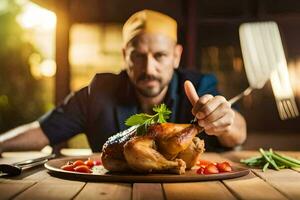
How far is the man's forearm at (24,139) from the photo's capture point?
366cm

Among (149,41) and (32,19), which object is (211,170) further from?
(32,19)

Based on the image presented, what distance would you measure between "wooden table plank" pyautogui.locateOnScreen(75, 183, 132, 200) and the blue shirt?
90.2 inches

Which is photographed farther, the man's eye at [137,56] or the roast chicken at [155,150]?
the man's eye at [137,56]

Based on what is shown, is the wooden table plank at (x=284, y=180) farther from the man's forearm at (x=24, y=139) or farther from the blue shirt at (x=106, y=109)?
the man's forearm at (x=24, y=139)

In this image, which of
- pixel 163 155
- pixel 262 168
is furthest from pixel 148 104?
pixel 163 155

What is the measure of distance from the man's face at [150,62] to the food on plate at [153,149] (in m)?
1.84

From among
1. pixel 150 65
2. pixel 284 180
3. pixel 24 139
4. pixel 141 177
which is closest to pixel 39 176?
pixel 141 177

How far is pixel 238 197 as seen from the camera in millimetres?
1770

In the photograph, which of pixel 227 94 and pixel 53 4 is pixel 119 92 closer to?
pixel 53 4

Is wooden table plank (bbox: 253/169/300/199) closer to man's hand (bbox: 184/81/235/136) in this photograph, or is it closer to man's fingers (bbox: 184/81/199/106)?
man's hand (bbox: 184/81/235/136)

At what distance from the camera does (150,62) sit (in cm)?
413

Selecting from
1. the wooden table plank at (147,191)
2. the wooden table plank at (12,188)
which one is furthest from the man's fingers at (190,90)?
the wooden table plank at (12,188)

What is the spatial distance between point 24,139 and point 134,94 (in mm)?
1050

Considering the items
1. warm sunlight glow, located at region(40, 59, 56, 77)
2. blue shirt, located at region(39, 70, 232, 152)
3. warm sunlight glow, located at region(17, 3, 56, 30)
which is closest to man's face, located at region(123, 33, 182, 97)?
blue shirt, located at region(39, 70, 232, 152)
